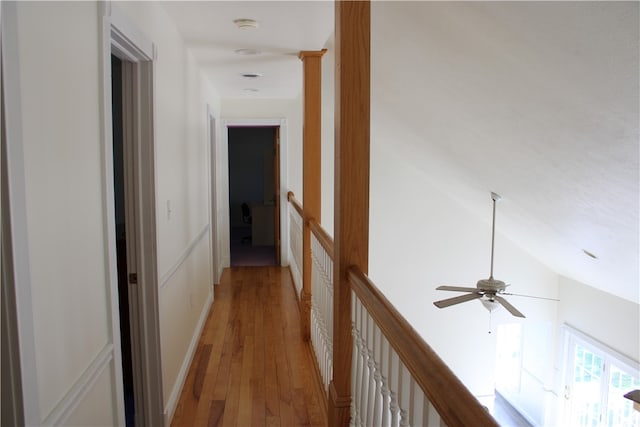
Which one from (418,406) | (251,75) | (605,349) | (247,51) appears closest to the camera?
(418,406)

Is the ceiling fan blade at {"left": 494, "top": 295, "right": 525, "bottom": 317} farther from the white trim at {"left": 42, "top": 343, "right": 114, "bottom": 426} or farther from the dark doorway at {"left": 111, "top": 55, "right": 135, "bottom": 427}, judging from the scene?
the white trim at {"left": 42, "top": 343, "right": 114, "bottom": 426}

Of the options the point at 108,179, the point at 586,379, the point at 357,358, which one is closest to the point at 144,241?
the point at 108,179

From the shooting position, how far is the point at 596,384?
6.68m

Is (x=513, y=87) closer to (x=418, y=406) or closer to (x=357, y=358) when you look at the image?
(x=357, y=358)

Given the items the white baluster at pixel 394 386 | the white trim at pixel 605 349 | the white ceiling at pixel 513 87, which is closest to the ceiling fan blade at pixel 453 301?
the white ceiling at pixel 513 87

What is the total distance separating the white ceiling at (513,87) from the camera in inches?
75.7

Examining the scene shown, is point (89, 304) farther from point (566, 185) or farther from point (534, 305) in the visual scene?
point (534, 305)

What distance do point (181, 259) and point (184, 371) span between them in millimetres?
765

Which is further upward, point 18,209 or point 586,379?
point 18,209

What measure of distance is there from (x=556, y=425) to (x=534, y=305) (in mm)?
1832

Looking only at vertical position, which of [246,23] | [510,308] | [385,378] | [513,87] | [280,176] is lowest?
[510,308]

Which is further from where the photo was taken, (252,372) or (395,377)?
(252,372)

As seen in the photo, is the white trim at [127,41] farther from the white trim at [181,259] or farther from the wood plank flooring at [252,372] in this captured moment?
the wood plank flooring at [252,372]

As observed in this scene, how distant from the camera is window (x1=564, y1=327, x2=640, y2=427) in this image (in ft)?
20.2
